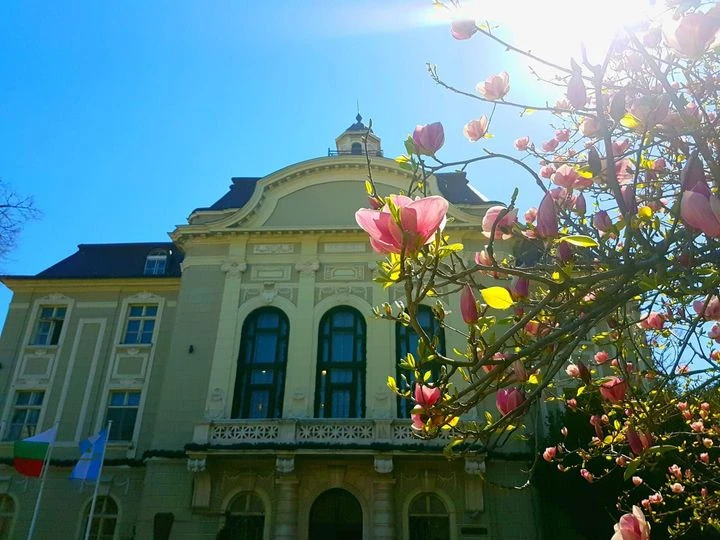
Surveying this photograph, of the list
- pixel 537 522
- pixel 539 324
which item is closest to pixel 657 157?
pixel 539 324

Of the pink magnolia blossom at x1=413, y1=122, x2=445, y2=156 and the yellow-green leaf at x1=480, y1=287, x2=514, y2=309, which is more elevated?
the pink magnolia blossom at x1=413, y1=122, x2=445, y2=156

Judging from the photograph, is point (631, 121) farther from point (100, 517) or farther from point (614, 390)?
point (100, 517)

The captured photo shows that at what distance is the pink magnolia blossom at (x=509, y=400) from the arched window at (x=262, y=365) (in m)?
14.4

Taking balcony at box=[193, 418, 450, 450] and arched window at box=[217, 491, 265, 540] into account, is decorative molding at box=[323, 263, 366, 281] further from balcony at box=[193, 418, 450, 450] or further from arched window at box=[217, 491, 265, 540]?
arched window at box=[217, 491, 265, 540]

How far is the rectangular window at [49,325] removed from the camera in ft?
67.1

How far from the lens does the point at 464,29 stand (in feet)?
12.4

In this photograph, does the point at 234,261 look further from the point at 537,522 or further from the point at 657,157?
the point at 657,157

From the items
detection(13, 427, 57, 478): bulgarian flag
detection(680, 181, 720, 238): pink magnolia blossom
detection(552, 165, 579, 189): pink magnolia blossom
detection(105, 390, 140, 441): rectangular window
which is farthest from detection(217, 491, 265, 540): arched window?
detection(680, 181, 720, 238): pink magnolia blossom

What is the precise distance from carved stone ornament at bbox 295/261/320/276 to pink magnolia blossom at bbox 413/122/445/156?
15.6 m

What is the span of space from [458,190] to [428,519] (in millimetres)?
12025

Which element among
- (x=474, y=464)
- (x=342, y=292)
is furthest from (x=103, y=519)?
(x=474, y=464)

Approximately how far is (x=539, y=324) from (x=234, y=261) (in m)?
16.6

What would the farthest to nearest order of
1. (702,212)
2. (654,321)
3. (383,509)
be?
(383,509), (654,321), (702,212)

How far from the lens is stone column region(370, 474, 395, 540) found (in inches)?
600
